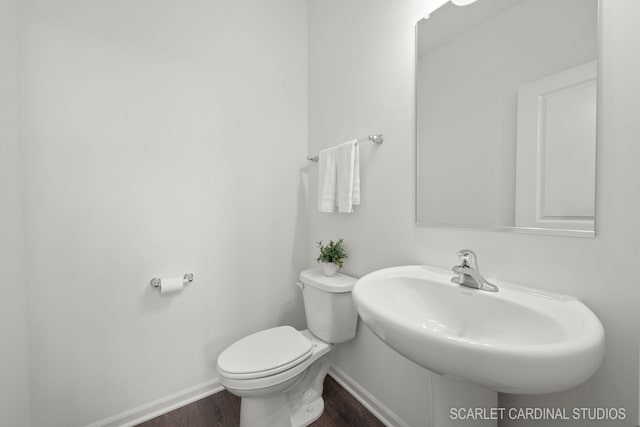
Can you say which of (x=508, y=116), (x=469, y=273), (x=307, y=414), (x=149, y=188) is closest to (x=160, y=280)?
(x=149, y=188)

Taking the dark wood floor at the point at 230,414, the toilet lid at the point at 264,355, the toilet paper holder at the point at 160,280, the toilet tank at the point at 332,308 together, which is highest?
the toilet paper holder at the point at 160,280

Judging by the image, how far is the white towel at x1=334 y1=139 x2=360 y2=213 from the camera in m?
1.31

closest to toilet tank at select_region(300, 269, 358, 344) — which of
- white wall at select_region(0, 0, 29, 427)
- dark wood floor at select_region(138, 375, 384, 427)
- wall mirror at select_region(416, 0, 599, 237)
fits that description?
dark wood floor at select_region(138, 375, 384, 427)

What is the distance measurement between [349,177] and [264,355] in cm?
94

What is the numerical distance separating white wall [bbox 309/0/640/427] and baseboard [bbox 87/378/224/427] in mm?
782

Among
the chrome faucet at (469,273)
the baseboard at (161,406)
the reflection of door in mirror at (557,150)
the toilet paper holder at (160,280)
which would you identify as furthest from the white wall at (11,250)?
the reflection of door in mirror at (557,150)

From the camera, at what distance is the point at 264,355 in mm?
1147

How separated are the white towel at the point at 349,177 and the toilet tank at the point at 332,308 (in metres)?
0.39

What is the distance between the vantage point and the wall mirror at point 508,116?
70 cm

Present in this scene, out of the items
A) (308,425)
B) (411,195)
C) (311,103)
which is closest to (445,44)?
(411,195)

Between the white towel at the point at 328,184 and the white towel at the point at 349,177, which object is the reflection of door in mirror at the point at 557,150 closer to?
the white towel at the point at 349,177

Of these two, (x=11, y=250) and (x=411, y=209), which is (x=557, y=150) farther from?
(x=11, y=250)

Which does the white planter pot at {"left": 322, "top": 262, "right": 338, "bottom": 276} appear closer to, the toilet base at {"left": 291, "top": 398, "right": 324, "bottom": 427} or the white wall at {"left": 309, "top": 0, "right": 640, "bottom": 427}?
the white wall at {"left": 309, "top": 0, "right": 640, "bottom": 427}

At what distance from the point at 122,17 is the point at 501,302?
197cm
